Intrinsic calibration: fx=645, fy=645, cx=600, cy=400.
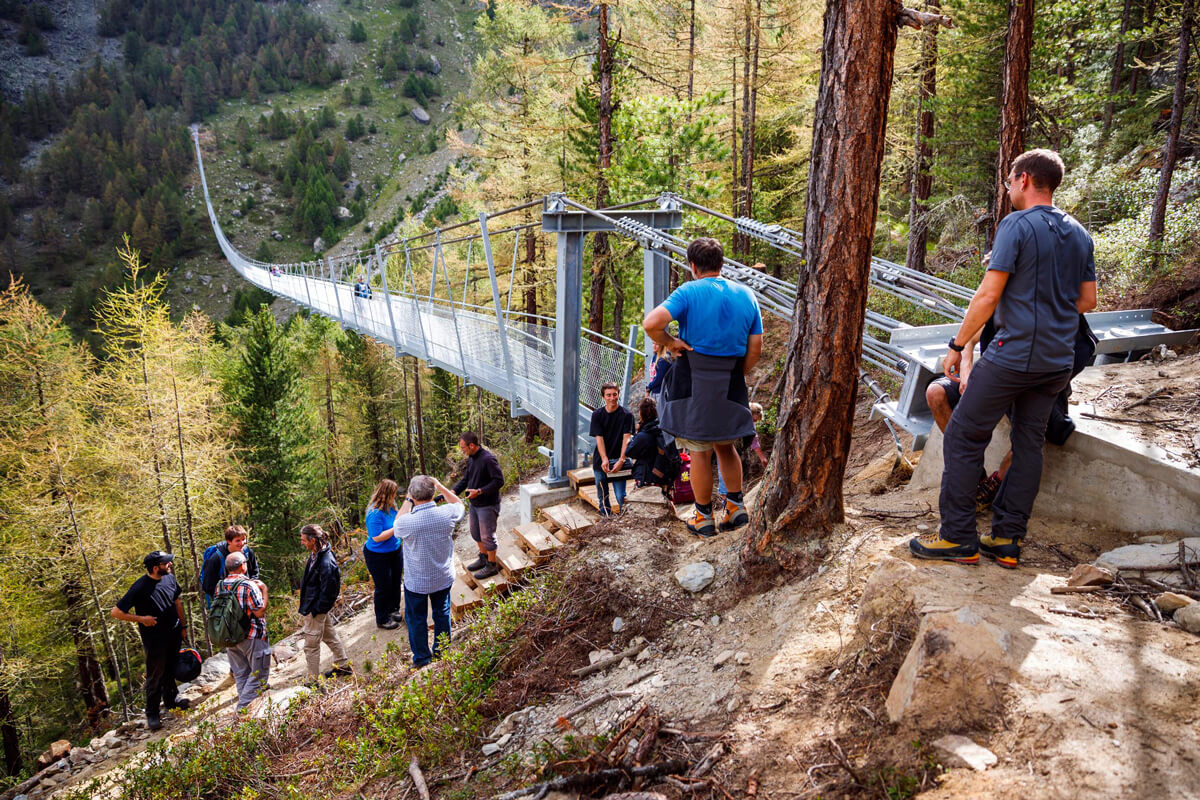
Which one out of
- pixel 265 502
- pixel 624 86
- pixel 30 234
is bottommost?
pixel 265 502

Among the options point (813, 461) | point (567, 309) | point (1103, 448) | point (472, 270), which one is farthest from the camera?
point (472, 270)

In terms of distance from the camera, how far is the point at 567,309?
569 cm

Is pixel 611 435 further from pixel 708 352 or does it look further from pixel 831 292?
pixel 831 292

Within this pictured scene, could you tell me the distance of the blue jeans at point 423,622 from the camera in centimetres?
432

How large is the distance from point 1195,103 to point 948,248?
374 centimetres

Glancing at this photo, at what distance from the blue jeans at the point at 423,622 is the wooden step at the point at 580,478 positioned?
1.58 metres

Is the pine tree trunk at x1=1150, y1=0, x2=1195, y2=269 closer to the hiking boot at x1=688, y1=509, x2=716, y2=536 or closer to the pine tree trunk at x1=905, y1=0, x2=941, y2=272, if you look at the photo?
the pine tree trunk at x1=905, y1=0, x2=941, y2=272

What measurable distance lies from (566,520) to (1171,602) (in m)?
3.91

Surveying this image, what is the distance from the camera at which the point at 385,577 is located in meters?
5.33

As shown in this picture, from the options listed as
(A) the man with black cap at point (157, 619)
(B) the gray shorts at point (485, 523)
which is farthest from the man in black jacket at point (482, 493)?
(A) the man with black cap at point (157, 619)

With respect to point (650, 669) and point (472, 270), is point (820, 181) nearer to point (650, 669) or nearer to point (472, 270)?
point (650, 669)

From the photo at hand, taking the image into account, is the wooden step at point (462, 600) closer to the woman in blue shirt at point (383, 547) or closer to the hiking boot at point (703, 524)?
the woman in blue shirt at point (383, 547)

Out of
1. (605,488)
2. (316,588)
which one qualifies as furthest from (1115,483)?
(316,588)

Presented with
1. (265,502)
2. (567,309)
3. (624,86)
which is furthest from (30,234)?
(567,309)
